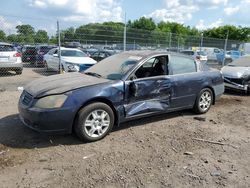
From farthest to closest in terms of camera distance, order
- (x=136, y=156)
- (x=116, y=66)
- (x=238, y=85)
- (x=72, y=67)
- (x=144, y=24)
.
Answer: (x=144, y=24) → (x=72, y=67) → (x=238, y=85) → (x=116, y=66) → (x=136, y=156)

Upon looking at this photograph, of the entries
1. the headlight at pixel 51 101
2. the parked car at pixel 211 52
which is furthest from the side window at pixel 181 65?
the parked car at pixel 211 52

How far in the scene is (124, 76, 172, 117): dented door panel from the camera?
5.18 metres

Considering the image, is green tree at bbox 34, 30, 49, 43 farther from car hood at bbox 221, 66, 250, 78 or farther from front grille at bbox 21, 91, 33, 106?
car hood at bbox 221, 66, 250, 78

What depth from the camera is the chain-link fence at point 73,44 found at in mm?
11844

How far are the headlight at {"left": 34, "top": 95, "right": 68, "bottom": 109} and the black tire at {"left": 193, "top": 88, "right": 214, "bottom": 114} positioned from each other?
330cm

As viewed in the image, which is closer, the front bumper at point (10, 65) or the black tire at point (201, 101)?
the black tire at point (201, 101)

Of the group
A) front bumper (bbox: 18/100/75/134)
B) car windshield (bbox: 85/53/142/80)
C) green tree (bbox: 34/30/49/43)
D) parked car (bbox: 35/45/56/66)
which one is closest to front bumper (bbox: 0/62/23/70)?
green tree (bbox: 34/30/49/43)

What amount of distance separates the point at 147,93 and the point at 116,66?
84cm

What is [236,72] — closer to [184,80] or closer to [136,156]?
[184,80]

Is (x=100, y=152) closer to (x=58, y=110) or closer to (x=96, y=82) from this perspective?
(x=58, y=110)

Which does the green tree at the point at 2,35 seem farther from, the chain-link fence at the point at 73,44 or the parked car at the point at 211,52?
the parked car at the point at 211,52

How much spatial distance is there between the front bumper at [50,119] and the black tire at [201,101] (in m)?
3.20

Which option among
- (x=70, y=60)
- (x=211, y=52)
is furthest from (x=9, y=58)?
(x=211, y=52)

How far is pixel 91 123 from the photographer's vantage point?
15.5 feet
